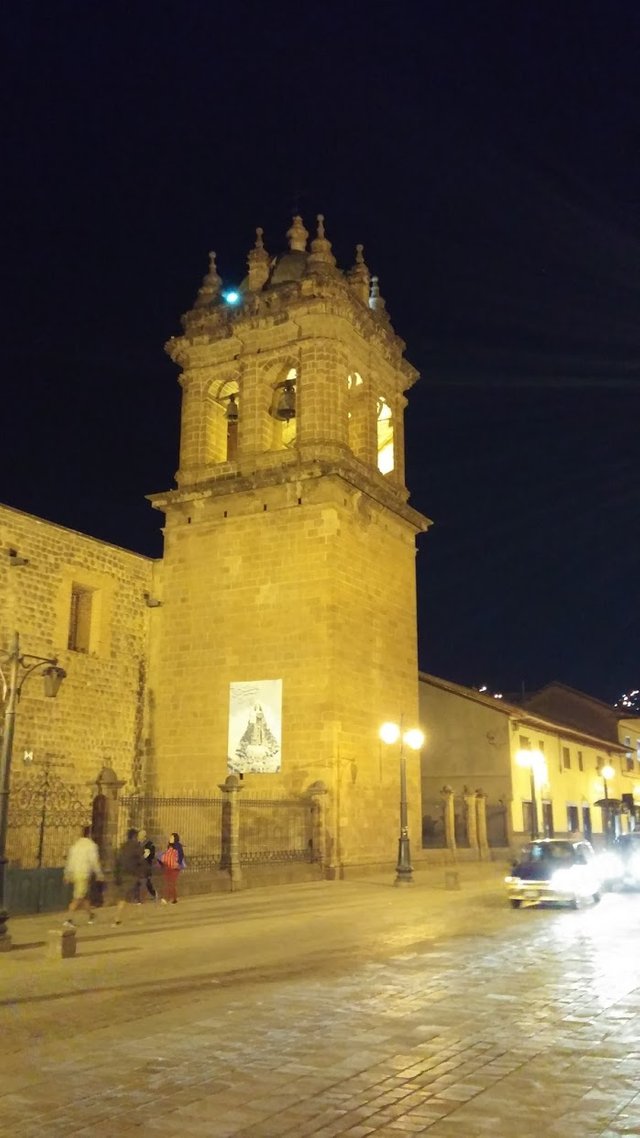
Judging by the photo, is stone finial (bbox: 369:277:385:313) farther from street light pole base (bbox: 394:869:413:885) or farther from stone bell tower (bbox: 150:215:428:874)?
street light pole base (bbox: 394:869:413:885)

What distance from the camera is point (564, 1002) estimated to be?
8.59 meters

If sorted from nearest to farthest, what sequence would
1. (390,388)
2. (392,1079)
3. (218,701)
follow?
(392,1079) → (218,701) → (390,388)

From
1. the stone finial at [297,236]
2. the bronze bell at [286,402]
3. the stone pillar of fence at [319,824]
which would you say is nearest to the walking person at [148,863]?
the stone pillar of fence at [319,824]

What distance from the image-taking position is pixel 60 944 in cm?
1153

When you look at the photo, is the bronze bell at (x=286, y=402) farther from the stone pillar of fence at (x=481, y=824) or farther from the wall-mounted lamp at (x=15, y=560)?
the stone pillar of fence at (x=481, y=824)

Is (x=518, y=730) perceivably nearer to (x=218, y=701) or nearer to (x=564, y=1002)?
(x=218, y=701)

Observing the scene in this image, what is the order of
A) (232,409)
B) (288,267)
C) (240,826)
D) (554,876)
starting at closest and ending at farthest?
(554,876) → (240,826) → (288,267) → (232,409)

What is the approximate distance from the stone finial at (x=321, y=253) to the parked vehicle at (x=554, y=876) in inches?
676

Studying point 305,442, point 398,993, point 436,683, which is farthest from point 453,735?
point 398,993

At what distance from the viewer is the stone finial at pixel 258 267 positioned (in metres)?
29.3

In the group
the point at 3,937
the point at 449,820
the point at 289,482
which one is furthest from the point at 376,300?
the point at 3,937

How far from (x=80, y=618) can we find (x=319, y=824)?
8.41 metres

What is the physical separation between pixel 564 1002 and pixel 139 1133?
15.6 feet

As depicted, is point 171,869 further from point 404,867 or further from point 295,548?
point 295,548
